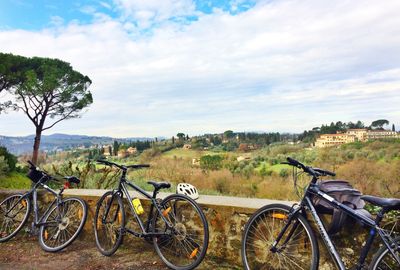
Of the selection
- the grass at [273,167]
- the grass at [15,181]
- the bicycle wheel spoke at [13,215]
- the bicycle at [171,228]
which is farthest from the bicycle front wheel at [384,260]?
the grass at [15,181]

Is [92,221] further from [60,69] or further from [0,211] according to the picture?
[60,69]

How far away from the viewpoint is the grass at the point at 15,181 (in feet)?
36.4

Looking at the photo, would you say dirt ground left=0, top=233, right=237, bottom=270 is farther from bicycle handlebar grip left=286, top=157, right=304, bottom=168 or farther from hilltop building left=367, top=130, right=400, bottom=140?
hilltop building left=367, top=130, right=400, bottom=140

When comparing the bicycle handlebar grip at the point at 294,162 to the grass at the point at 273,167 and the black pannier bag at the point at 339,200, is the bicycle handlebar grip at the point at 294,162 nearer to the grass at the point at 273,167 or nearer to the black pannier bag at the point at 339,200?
the black pannier bag at the point at 339,200

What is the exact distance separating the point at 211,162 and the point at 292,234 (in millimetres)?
12927

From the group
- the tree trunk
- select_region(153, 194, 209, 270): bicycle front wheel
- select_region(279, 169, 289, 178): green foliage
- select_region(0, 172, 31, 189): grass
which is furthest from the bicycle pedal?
the tree trunk

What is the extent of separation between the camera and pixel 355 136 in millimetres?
15188

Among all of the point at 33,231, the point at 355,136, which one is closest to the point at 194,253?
the point at 33,231

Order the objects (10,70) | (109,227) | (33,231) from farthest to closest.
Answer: (10,70), (33,231), (109,227)

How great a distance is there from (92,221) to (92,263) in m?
0.65

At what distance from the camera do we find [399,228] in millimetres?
2354

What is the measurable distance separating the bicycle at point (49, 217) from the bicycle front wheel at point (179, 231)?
99cm

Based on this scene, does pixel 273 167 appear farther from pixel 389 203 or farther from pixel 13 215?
pixel 389 203

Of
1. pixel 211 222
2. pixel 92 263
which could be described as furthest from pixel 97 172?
pixel 211 222
